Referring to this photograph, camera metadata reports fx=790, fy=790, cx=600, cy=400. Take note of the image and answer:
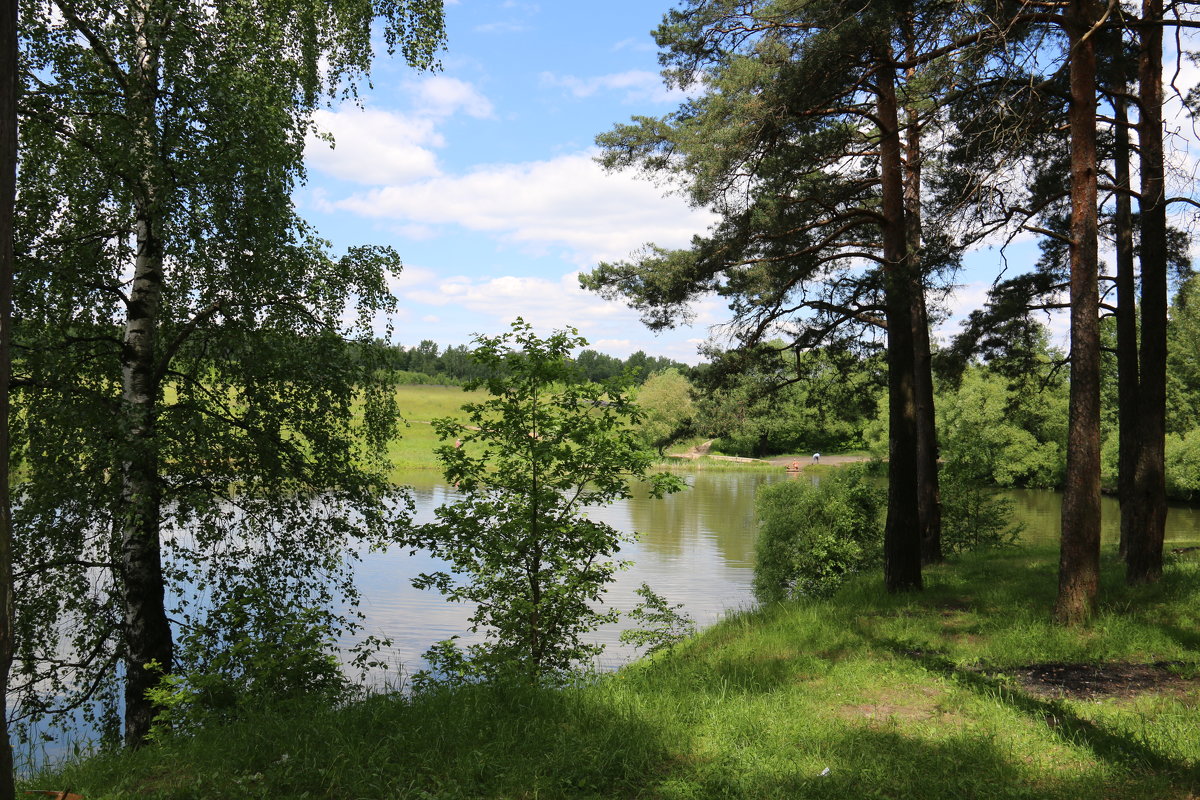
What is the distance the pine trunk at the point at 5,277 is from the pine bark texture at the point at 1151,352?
401 inches

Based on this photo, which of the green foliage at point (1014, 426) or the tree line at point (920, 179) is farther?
the green foliage at point (1014, 426)

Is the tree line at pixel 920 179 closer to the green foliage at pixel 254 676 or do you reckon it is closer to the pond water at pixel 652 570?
the pond water at pixel 652 570

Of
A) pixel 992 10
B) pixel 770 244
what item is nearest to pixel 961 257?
pixel 770 244

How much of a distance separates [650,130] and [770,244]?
10.0 ft

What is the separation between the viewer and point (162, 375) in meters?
8.06

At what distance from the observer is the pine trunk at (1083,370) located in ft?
24.8

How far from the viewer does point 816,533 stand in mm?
14094

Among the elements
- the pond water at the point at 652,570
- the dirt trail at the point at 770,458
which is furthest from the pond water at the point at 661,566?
the dirt trail at the point at 770,458

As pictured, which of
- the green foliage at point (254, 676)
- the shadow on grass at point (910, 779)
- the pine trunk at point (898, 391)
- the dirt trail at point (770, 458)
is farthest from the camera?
the dirt trail at point (770, 458)

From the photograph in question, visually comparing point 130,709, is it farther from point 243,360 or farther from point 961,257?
point 961,257

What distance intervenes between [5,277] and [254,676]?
390 centimetres

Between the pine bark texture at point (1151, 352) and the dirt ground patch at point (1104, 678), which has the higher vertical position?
the pine bark texture at point (1151, 352)

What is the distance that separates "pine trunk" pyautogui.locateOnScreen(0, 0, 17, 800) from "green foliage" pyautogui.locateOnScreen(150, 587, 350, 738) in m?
2.27

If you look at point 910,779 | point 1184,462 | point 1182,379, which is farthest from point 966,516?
point 1182,379
